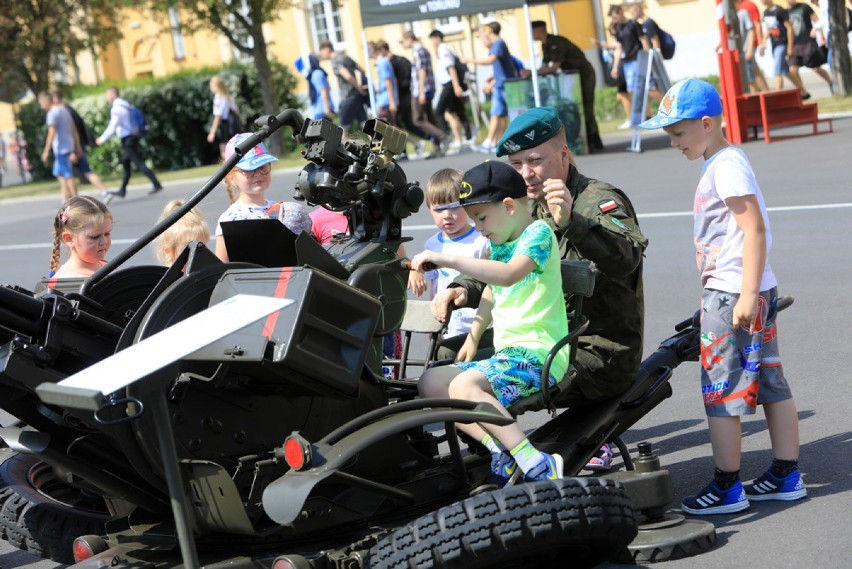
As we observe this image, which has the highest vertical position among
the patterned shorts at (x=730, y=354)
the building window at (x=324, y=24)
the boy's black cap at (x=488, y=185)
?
the building window at (x=324, y=24)

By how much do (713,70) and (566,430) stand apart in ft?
99.3

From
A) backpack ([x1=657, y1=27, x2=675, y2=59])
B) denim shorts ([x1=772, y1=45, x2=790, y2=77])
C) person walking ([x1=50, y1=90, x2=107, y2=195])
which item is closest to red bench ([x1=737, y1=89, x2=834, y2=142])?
denim shorts ([x1=772, y1=45, x2=790, y2=77])

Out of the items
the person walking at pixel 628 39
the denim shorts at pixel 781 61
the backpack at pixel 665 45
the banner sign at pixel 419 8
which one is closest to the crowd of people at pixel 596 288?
the banner sign at pixel 419 8

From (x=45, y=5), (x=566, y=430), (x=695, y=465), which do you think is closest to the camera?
(x=566, y=430)

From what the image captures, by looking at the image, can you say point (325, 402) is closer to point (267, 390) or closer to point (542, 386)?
point (267, 390)

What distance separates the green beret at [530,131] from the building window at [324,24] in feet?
123

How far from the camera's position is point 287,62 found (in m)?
42.0

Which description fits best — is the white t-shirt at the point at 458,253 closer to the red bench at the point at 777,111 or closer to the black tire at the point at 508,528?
the black tire at the point at 508,528

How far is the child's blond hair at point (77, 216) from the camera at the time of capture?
597cm

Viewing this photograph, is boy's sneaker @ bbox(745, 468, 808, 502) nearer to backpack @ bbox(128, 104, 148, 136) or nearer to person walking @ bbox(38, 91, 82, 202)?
person walking @ bbox(38, 91, 82, 202)

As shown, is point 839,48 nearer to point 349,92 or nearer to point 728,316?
point 349,92

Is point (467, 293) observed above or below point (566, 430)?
above

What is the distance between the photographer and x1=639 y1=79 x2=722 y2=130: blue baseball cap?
4.94m

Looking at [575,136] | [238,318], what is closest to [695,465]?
[238,318]
